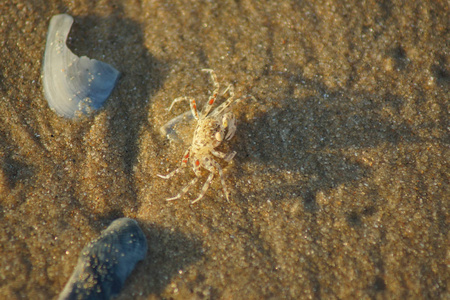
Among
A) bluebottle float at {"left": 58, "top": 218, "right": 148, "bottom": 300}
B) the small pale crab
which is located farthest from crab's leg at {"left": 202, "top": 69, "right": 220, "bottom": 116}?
bluebottle float at {"left": 58, "top": 218, "right": 148, "bottom": 300}

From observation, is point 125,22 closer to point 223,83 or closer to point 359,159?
point 223,83

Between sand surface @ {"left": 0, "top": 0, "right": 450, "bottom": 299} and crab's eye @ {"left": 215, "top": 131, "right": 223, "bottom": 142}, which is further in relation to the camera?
crab's eye @ {"left": 215, "top": 131, "right": 223, "bottom": 142}

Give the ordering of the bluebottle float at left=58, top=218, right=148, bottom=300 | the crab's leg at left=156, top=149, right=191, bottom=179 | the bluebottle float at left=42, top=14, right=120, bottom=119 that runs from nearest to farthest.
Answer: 1. the bluebottle float at left=58, top=218, right=148, bottom=300
2. the crab's leg at left=156, top=149, right=191, bottom=179
3. the bluebottle float at left=42, top=14, right=120, bottom=119

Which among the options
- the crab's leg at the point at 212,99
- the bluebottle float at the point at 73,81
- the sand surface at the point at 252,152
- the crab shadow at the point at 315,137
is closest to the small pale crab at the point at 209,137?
the crab's leg at the point at 212,99

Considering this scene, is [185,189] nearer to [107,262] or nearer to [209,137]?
[209,137]

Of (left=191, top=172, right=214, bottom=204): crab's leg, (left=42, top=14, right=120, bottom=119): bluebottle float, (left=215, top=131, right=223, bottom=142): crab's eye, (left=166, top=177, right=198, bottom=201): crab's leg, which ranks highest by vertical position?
(left=42, top=14, right=120, bottom=119): bluebottle float

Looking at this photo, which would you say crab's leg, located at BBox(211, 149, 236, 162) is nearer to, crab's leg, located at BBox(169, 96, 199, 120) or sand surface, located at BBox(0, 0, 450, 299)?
sand surface, located at BBox(0, 0, 450, 299)

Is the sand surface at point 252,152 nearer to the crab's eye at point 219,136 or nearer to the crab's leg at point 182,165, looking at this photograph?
the crab's leg at point 182,165
